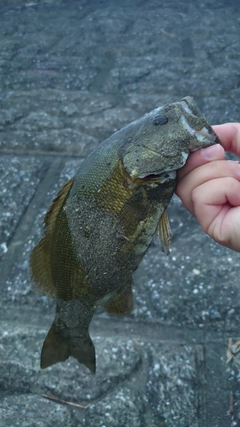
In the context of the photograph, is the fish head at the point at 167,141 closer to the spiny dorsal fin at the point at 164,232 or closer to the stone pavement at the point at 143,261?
the spiny dorsal fin at the point at 164,232

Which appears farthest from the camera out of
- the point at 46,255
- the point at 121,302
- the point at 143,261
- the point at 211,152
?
the point at 143,261

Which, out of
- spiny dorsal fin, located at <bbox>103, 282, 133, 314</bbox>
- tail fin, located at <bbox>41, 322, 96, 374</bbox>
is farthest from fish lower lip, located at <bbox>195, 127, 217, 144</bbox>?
tail fin, located at <bbox>41, 322, 96, 374</bbox>

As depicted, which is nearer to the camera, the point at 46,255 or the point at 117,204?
the point at 117,204

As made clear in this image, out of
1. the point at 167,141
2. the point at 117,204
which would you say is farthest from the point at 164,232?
the point at 167,141

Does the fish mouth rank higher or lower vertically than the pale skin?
higher

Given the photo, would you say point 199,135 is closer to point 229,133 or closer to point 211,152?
point 211,152

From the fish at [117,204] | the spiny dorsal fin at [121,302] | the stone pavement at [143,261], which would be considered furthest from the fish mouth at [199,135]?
the stone pavement at [143,261]

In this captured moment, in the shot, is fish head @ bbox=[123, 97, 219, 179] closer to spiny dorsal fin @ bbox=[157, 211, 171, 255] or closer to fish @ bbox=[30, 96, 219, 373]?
fish @ bbox=[30, 96, 219, 373]
